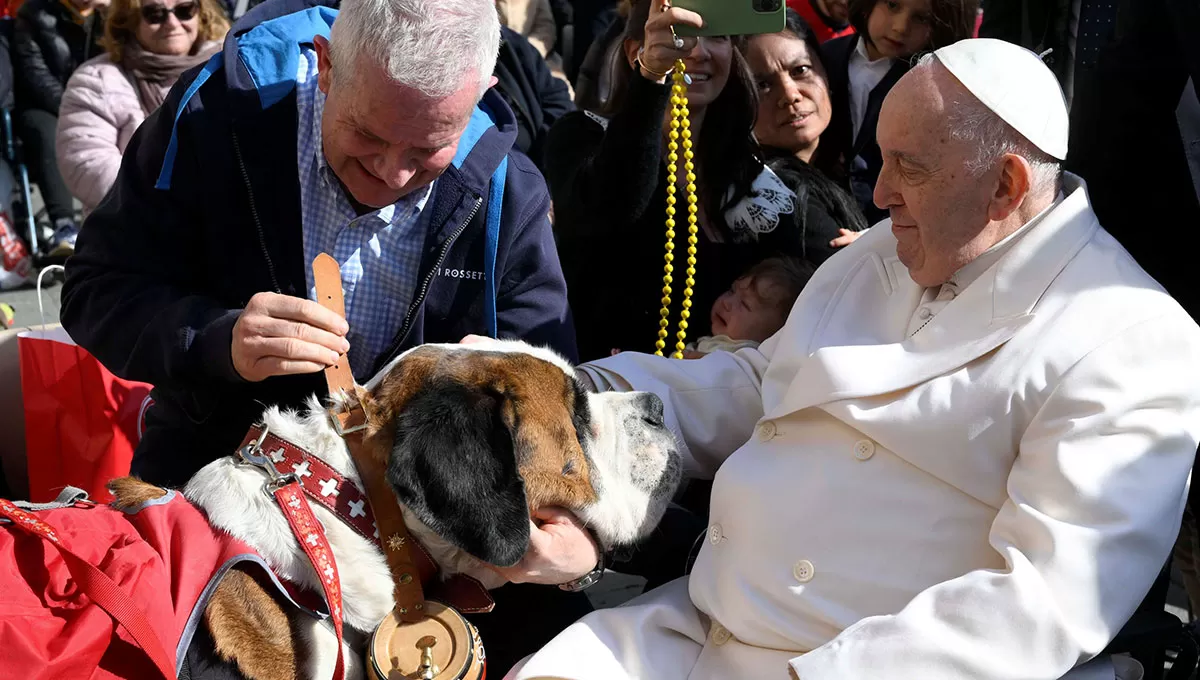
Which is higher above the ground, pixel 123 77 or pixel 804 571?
pixel 804 571

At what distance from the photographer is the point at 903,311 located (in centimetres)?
279

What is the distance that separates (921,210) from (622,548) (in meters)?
1.09

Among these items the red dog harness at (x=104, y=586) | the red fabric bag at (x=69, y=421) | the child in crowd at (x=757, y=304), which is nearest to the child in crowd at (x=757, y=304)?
the child in crowd at (x=757, y=304)

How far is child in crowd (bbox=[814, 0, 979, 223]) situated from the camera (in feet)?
14.7

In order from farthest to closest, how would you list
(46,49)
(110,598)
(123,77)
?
1. (46,49)
2. (123,77)
3. (110,598)

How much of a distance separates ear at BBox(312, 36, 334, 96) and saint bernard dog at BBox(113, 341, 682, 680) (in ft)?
2.68

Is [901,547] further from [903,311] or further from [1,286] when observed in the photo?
[1,286]

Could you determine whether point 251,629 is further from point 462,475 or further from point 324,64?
point 324,64

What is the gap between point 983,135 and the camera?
8.20 ft

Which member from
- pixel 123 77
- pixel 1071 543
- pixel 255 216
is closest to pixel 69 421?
pixel 255 216

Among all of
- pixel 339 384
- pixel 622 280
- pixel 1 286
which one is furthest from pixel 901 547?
pixel 1 286

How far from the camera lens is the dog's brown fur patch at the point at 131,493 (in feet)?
8.30

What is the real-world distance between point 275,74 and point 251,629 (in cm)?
160

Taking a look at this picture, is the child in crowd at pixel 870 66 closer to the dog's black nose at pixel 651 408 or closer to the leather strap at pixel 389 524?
the dog's black nose at pixel 651 408
